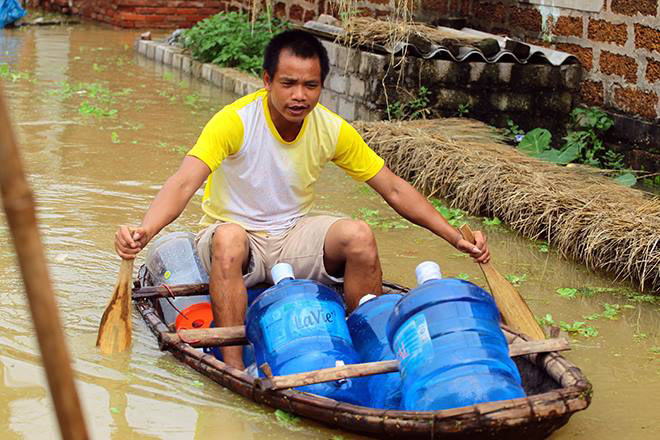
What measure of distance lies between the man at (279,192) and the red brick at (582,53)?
4.67 metres

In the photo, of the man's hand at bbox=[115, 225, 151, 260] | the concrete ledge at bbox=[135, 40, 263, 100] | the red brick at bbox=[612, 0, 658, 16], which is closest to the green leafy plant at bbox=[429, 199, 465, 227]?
the red brick at bbox=[612, 0, 658, 16]

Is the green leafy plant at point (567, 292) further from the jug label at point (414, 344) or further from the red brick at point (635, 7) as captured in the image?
the red brick at point (635, 7)

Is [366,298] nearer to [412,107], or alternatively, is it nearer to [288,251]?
[288,251]

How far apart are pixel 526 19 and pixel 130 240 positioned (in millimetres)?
6550

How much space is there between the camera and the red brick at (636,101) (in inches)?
325

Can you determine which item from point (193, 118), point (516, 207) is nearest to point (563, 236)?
point (516, 207)

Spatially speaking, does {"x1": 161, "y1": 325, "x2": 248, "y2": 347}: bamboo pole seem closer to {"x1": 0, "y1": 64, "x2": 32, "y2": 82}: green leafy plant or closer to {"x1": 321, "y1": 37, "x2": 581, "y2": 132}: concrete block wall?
{"x1": 321, "y1": 37, "x2": 581, "y2": 132}: concrete block wall

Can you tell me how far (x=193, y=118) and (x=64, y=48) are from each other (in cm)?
521

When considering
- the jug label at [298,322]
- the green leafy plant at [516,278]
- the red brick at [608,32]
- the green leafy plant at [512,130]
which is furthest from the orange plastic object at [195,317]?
the red brick at [608,32]

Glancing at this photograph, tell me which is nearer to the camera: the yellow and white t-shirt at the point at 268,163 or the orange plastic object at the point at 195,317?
the yellow and white t-shirt at the point at 268,163

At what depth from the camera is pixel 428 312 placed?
3.81 m

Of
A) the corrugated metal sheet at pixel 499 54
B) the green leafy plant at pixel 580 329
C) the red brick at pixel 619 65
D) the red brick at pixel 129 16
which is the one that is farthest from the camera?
the red brick at pixel 129 16

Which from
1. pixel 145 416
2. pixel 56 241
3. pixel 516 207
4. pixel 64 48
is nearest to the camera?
pixel 145 416

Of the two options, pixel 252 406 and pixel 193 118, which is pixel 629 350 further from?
pixel 193 118
